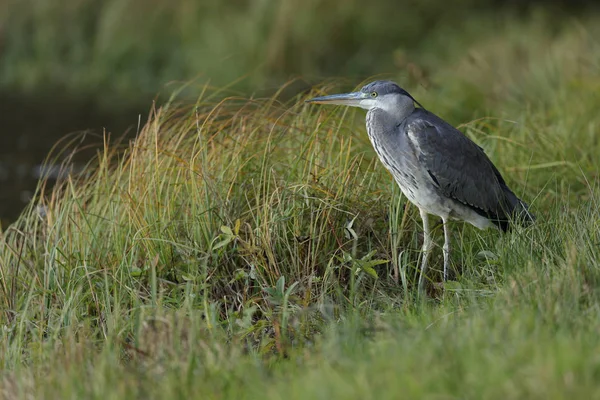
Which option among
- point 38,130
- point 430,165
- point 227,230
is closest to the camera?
point 227,230

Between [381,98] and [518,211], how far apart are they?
0.92 metres

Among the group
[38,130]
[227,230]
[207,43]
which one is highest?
[227,230]

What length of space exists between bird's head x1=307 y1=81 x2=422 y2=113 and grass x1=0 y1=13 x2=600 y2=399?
38cm

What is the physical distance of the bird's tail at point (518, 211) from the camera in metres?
4.94

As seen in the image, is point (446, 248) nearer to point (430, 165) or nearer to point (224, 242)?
point (430, 165)

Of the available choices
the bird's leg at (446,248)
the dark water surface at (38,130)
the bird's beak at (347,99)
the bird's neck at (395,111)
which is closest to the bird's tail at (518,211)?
the bird's leg at (446,248)

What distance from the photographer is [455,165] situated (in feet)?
15.9

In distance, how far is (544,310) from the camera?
341 centimetres

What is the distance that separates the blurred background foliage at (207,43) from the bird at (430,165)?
6.08 m

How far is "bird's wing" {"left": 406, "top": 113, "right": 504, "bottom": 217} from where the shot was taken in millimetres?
4770

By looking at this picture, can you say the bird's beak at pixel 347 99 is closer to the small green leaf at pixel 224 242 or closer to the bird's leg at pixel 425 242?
the bird's leg at pixel 425 242

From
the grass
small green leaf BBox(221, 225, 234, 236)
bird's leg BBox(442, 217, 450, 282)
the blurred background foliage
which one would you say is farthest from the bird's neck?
the blurred background foliage

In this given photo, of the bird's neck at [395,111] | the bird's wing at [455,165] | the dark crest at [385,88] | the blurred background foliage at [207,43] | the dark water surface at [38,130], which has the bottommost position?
the dark water surface at [38,130]

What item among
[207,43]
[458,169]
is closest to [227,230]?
[458,169]
